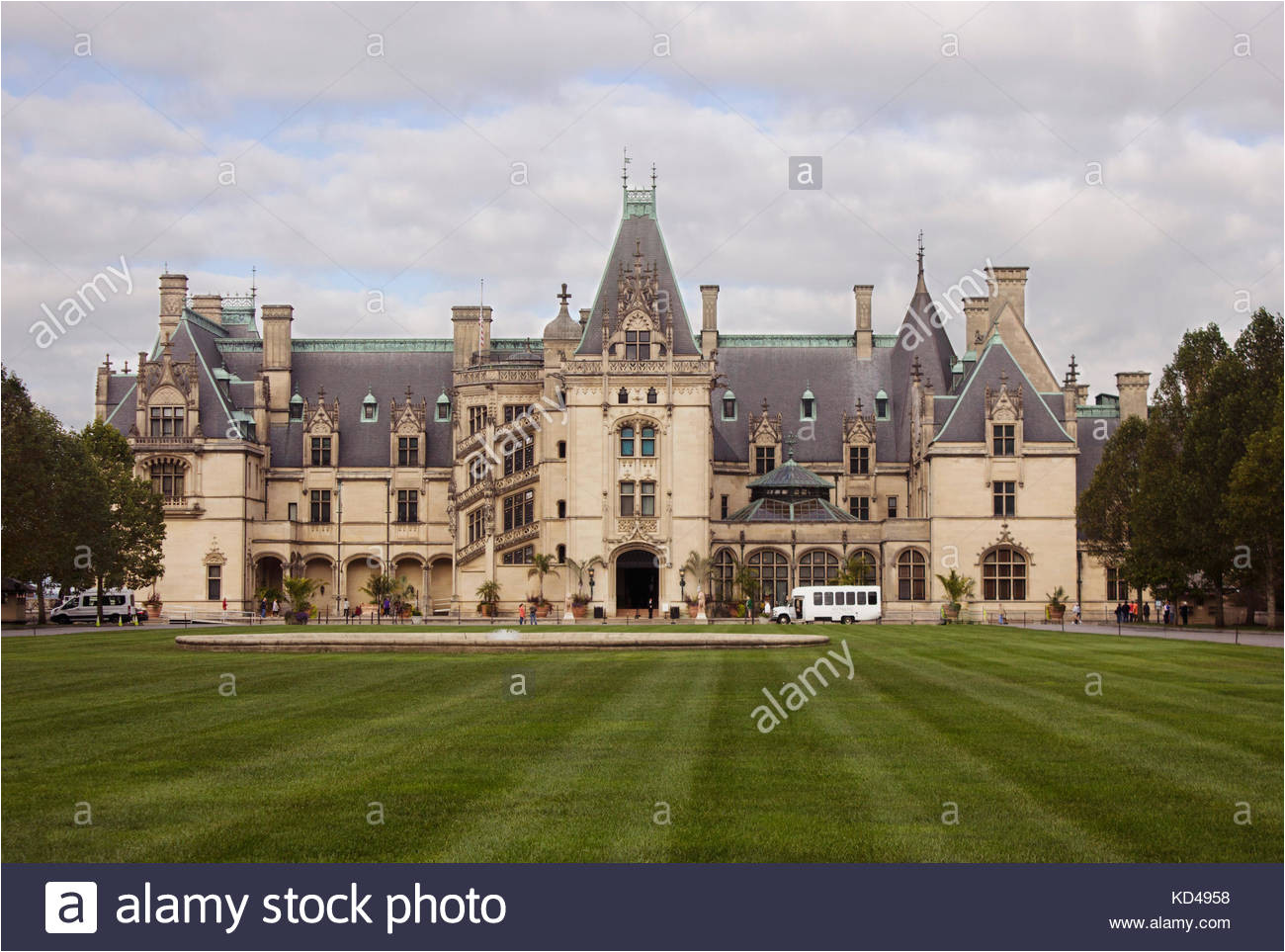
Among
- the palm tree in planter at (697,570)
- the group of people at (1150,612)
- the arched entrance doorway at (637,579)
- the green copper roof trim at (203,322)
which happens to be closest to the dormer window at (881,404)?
the palm tree in planter at (697,570)

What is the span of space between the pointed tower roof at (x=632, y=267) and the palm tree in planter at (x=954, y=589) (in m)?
20.1

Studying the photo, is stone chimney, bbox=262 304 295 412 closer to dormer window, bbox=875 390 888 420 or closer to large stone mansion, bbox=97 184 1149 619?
large stone mansion, bbox=97 184 1149 619

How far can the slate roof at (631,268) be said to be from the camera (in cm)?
8506

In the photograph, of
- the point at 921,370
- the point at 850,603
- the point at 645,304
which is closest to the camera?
the point at 850,603

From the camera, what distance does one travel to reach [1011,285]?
97.0 m

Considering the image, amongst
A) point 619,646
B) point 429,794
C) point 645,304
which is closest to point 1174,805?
point 429,794

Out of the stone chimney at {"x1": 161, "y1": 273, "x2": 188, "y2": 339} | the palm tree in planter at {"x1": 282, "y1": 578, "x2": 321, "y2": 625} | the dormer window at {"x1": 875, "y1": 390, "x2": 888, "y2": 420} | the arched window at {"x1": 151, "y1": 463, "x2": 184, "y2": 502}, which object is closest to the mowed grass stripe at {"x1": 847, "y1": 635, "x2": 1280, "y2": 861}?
the palm tree in planter at {"x1": 282, "y1": 578, "x2": 321, "y2": 625}

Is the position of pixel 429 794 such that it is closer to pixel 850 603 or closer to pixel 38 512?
pixel 38 512

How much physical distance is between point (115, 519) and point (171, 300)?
33.9 meters

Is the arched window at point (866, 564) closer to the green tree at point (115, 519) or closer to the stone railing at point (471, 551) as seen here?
the stone railing at point (471, 551)

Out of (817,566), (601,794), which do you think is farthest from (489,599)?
(601,794)

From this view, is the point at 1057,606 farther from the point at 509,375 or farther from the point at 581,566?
the point at 509,375

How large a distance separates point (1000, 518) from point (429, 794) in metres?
72.2

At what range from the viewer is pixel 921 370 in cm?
9131
